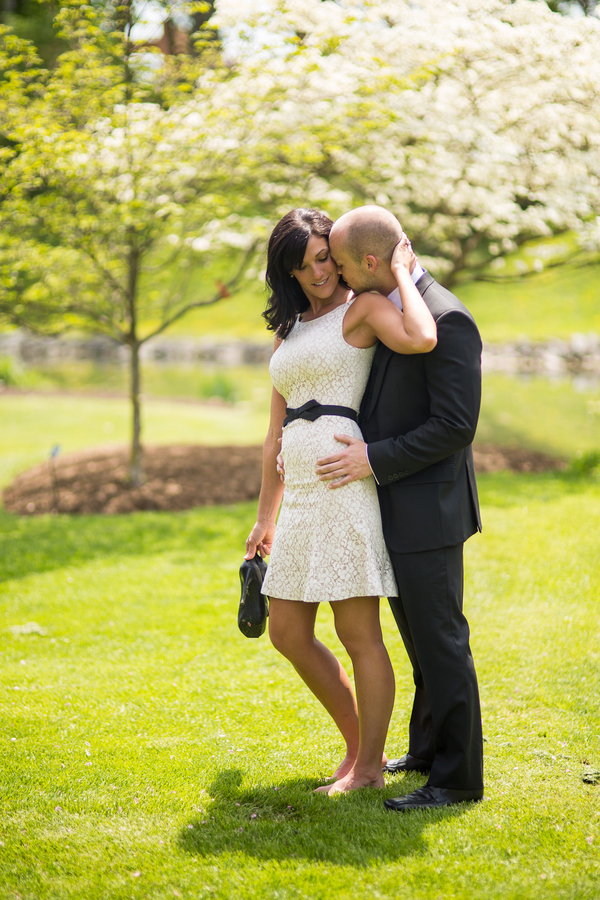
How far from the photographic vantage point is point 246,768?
10.3ft

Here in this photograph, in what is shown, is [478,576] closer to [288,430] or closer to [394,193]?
[288,430]

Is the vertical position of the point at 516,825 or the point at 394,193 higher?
the point at 394,193

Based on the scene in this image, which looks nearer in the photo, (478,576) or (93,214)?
(478,576)

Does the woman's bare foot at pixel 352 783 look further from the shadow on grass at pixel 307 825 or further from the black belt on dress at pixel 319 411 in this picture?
the black belt on dress at pixel 319 411

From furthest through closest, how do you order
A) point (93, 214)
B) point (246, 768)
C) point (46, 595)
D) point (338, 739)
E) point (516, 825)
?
1. point (93, 214)
2. point (46, 595)
3. point (338, 739)
4. point (246, 768)
5. point (516, 825)

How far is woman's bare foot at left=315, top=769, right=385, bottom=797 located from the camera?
2.85m

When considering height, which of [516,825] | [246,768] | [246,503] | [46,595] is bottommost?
[246,503]

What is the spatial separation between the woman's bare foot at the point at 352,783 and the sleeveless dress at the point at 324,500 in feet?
2.44

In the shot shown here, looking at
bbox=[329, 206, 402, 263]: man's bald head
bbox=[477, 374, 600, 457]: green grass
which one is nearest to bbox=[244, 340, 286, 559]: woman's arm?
bbox=[329, 206, 402, 263]: man's bald head

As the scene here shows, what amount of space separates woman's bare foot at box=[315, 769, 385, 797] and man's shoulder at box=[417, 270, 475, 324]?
5.80 ft

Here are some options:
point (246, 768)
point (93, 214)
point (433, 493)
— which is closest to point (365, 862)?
point (246, 768)

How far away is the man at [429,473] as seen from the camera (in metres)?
2.56

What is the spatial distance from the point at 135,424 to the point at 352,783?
583 centimetres

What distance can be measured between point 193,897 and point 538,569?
3.84m
